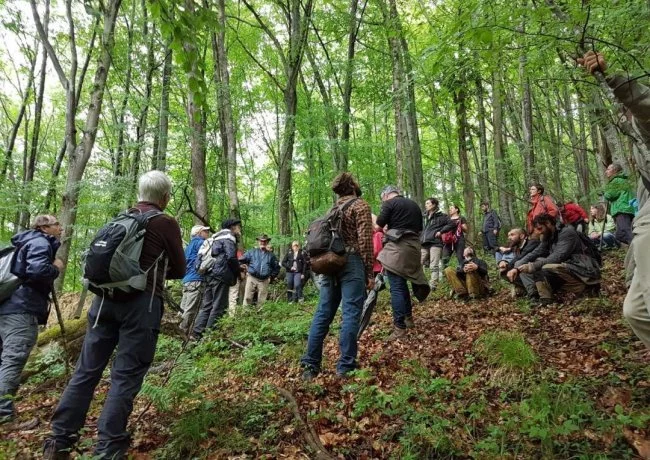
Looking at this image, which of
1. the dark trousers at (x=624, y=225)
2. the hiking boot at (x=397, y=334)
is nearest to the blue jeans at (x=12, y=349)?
the hiking boot at (x=397, y=334)

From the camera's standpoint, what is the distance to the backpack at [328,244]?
14.0 ft

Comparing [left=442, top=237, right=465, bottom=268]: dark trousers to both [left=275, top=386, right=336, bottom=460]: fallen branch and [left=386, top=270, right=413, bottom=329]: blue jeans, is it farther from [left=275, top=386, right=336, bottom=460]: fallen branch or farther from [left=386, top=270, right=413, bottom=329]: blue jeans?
[left=275, top=386, right=336, bottom=460]: fallen branch

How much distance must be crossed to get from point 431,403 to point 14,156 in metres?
21.7

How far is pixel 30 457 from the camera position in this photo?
297 cm

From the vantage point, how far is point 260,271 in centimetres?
1115

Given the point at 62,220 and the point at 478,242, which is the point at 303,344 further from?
the point at 478,242

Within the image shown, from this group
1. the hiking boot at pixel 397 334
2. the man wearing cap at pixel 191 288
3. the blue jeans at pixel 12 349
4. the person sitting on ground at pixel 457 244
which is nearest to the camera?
the blue jeans at pixel 12 349

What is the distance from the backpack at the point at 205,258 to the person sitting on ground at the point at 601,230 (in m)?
9.76

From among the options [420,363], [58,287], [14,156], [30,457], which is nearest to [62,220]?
[58,287]

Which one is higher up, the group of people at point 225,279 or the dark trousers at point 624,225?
the dark trousers at point 624,225

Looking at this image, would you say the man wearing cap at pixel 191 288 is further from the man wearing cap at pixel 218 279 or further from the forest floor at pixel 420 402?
the forest floor at pixel 420 402

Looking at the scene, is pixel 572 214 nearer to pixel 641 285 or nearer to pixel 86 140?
pixel 641 285

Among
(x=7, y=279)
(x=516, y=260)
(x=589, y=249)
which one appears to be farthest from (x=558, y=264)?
(x=7, y=279)

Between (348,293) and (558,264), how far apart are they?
3798 millimetres
